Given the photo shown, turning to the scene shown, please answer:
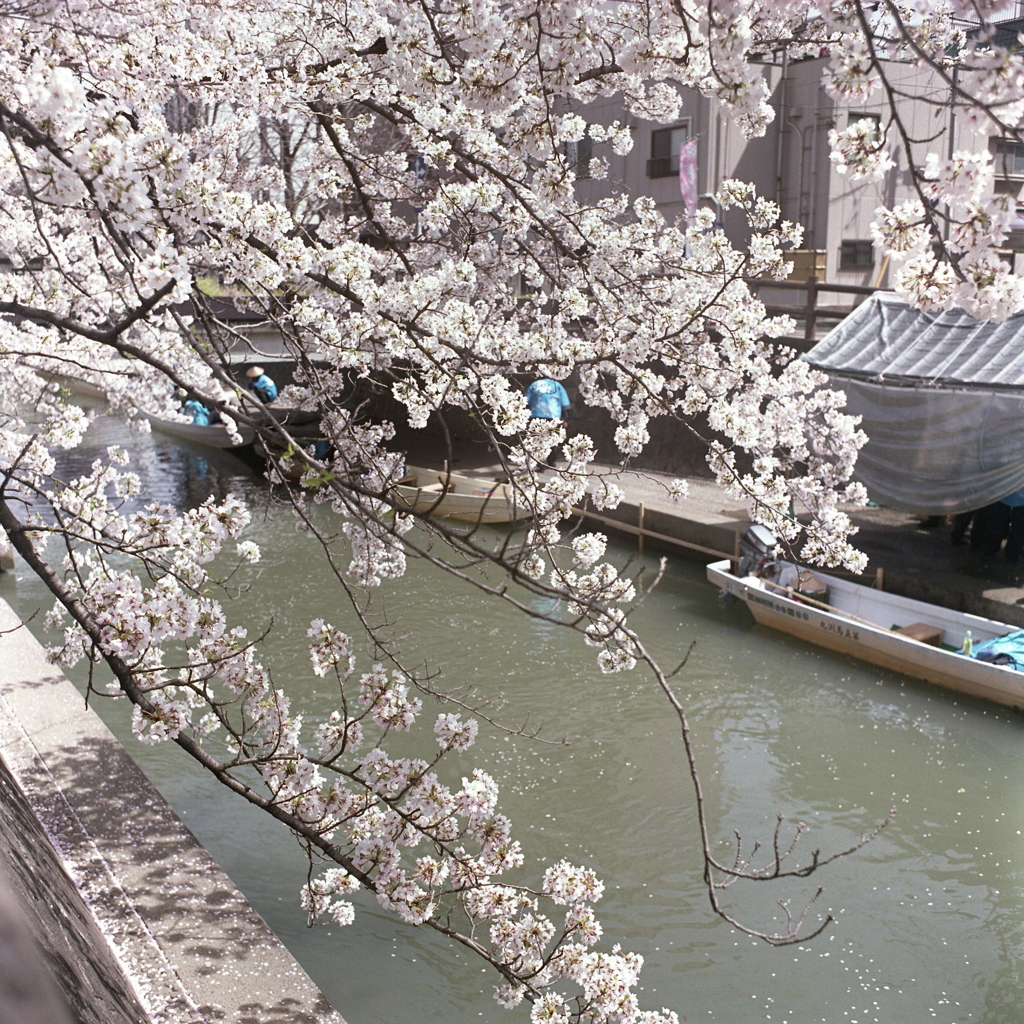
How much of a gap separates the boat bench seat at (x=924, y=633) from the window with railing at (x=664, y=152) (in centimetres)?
1640

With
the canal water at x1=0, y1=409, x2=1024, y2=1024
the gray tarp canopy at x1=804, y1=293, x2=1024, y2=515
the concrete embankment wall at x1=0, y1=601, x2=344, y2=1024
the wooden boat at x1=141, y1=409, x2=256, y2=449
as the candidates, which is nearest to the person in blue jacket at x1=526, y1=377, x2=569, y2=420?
the canal water at x1=0, y1=409, x2=1024, y2=1024

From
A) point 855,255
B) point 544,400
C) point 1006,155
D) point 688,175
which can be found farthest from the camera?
point 855,255

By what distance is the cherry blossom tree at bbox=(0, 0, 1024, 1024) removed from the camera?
249 cm

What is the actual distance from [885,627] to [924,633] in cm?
64

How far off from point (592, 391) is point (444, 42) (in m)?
3.10

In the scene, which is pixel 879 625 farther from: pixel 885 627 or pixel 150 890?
pixel 150 890

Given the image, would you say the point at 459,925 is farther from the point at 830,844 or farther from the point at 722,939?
the point at 830,844

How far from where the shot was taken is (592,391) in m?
6.27

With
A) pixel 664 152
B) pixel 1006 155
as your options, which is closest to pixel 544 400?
pixel 1006 155

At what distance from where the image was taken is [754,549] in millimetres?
11359

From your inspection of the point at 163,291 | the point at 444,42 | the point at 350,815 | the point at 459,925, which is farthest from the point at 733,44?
the point at 459,925

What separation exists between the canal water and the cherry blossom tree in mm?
395

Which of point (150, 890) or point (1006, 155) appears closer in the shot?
point (1006, 155)

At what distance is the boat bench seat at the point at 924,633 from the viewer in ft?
32.1
